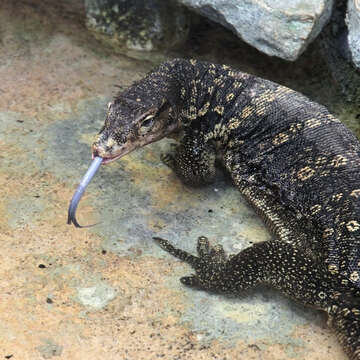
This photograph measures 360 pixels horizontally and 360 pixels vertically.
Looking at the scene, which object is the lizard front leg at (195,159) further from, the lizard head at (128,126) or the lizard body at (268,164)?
the lizard head at (128,126)

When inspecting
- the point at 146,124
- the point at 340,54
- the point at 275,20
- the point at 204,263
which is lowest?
the point at 204,263

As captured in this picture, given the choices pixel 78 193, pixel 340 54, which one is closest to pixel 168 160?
pixel 78 193

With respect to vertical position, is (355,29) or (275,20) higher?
(355,29)

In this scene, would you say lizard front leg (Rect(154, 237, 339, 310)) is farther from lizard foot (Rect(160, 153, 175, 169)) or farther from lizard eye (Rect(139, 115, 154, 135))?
lizard foot (Rect(160, 153, 175, 169))

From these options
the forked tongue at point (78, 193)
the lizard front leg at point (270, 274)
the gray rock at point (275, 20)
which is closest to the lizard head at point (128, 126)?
the forked tongue at point (78, 193)

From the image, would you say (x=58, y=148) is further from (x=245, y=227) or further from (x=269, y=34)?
(x=269, y=34)

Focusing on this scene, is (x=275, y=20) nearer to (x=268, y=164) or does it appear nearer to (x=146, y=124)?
(x=268, y=164)
